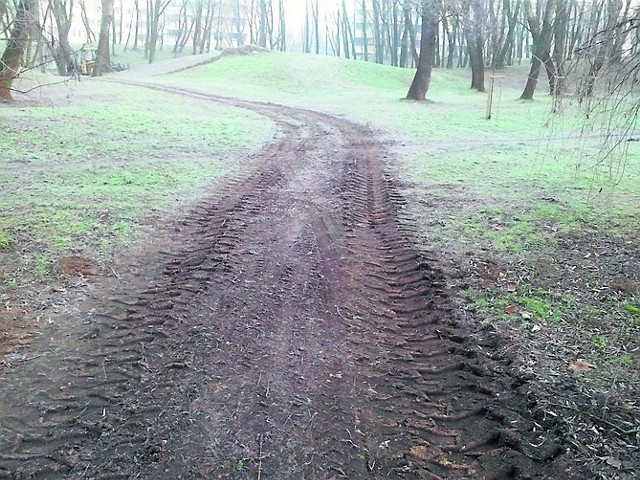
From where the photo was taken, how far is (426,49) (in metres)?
22.2

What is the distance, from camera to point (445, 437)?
2.99m

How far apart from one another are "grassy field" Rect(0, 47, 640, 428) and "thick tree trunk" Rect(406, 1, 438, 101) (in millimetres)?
5945

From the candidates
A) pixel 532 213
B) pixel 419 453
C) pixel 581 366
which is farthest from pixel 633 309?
pixel 532 213

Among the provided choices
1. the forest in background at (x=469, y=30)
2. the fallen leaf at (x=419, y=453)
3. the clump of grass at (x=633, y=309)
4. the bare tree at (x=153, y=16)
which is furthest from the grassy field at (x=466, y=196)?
the bare tree at (x=153, y=16)

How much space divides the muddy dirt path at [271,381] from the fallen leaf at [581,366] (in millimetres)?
444

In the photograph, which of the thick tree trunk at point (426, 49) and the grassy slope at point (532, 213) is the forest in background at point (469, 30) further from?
the grassy slope at point (532, 213)

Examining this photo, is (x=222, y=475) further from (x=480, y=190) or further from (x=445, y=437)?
(x=480, y=190)

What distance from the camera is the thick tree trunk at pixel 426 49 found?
21.9 m

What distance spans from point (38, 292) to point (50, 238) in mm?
1357

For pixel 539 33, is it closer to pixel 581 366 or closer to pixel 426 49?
pixel 426 49

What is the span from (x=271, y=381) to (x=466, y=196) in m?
5.36

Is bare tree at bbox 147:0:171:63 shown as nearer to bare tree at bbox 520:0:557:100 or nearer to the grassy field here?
bare tree at bbox 520:0:557:100

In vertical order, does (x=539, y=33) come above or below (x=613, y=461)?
above

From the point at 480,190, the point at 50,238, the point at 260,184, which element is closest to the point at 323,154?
the point at 260,184
